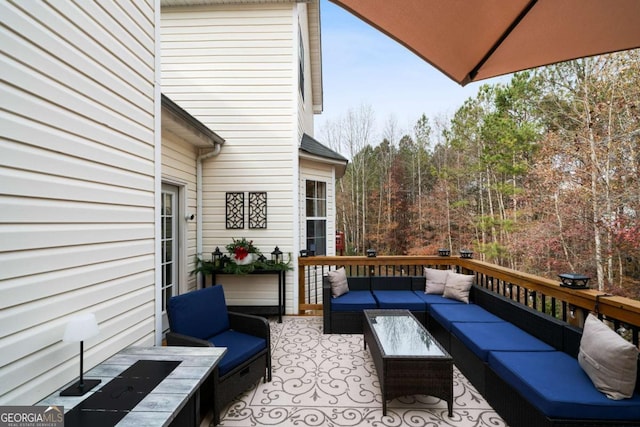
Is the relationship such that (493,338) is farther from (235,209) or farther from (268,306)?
(235,209)

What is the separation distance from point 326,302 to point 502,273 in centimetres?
235

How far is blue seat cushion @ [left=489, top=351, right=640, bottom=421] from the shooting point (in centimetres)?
168

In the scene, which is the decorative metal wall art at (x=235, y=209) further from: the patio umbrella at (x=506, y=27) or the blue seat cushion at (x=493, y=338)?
the patio umbrella at (x=506, y=27)

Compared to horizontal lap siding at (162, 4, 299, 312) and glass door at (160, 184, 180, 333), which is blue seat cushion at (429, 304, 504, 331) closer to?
horizontal lap siding at (162, 4, 299, 312)

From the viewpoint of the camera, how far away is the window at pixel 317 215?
5402 mm

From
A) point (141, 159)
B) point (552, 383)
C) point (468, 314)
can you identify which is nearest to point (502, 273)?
point (468, 314)

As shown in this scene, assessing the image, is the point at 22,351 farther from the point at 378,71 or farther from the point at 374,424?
the point at 378,71

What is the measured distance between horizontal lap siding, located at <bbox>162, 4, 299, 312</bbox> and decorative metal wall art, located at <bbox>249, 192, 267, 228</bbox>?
0.29 feet

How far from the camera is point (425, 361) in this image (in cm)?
231

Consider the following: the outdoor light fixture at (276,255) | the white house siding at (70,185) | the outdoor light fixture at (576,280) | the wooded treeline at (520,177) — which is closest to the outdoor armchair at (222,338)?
the white house siding at (70,185)

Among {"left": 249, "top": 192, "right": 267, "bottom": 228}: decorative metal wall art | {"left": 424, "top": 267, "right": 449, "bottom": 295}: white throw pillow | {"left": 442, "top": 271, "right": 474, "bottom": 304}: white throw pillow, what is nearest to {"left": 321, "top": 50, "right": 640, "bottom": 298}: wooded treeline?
{"left": 442, "top": 271, "right": 474, "bottom": 304}: white throw pillow

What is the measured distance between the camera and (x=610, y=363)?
5.70 feet

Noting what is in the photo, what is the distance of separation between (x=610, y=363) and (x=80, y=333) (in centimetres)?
314

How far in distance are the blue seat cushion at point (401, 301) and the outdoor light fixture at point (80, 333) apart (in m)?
3.27
